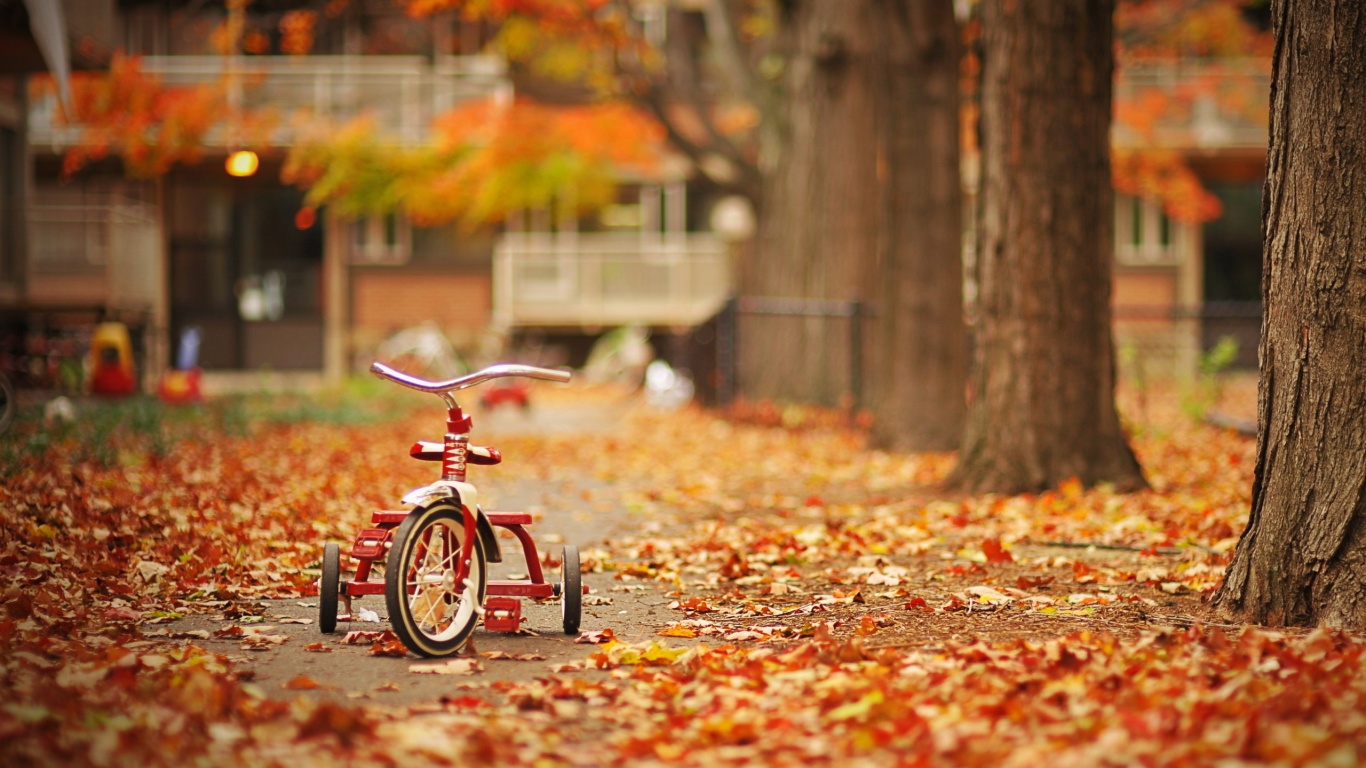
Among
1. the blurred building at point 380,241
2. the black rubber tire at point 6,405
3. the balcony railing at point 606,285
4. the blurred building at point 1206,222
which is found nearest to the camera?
the black rubber tire at point 6,405

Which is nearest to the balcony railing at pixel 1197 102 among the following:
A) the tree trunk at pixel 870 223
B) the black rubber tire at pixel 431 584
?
the tree trunk at pixel 870 223

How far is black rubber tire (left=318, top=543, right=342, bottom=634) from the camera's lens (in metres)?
5.55

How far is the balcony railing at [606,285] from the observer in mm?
30250

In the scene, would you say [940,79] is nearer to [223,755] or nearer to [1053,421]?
[1053,421]

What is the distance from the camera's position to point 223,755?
12.2ft

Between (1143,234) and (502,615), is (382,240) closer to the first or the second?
(1143,234)

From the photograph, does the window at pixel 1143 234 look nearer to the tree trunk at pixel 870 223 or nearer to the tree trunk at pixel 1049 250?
the tree trunk at pixel 870 223

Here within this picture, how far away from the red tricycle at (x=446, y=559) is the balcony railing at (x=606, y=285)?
24562 millimetres

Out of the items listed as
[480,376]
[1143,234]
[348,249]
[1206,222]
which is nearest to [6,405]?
[480,376]

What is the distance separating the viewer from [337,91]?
95.2 ft

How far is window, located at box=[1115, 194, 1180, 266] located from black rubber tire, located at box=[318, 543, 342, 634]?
2853 centimetres

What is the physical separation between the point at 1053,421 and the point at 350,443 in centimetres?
714

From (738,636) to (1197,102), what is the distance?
2651cm

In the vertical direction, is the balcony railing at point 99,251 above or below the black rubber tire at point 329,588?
above
